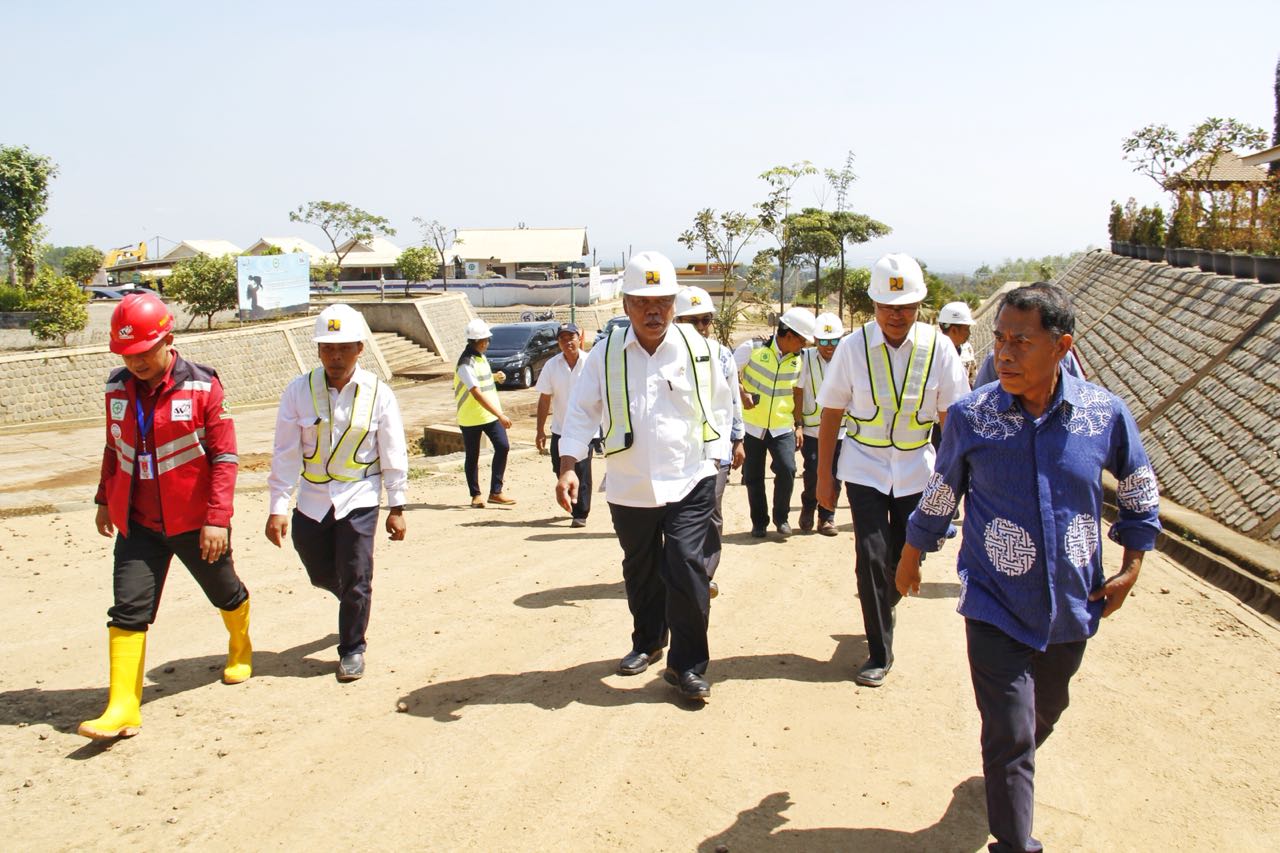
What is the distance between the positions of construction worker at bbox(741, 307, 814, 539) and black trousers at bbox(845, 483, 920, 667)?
10.9ft

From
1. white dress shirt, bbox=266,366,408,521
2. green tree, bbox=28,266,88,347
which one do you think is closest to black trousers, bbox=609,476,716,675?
white dress shirt, bbox=266,366,408,521

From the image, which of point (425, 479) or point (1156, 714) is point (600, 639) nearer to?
point (1156, 714)

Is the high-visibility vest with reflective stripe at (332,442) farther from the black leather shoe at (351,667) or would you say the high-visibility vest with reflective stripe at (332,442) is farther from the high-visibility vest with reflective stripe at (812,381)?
the high-visibility vest with reflective stripe at (812,381)

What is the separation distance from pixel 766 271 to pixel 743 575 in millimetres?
28620

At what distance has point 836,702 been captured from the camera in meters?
4.78

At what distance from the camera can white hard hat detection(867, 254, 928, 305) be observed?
505 centimetres

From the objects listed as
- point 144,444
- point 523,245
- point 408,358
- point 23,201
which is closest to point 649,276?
point 144,444

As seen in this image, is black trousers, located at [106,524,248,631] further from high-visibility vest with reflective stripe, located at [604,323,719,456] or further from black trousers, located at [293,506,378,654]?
high-visibility vest with reflective stripe, located at [604,323,719,456]

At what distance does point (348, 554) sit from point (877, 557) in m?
2.65

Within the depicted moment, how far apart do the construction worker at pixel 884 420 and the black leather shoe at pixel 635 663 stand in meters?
1.06

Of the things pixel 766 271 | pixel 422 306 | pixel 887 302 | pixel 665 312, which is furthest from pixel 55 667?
pixel 766 271

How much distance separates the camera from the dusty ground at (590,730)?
372 cm

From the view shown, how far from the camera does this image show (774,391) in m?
8.59

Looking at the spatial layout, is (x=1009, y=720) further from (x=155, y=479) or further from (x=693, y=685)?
(x=155, y=479)
